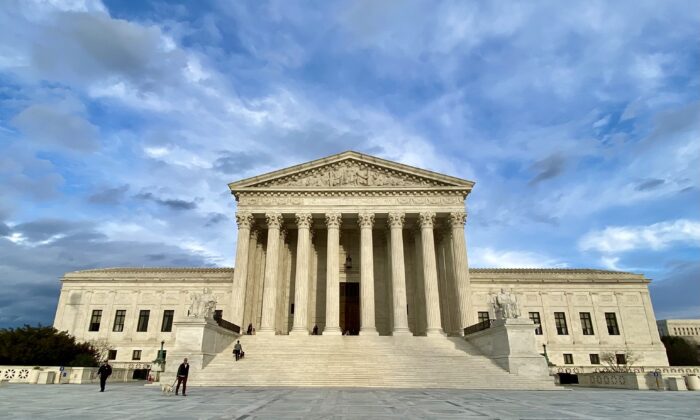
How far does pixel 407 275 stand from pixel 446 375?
53.5ft

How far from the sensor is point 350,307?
38.4 meters

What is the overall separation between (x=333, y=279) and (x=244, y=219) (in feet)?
28.6

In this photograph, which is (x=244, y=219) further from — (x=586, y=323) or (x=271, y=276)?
(x=586, y=323)

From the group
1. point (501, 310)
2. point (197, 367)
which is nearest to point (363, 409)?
point (197, 367)

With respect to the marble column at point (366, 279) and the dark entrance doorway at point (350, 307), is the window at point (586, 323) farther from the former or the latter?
the marble column at point (366, 279)

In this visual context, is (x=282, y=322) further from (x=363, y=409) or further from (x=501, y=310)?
(x=363, y=409)

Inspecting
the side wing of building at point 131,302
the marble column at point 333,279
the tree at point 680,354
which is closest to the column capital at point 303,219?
the marble column at point 333,279

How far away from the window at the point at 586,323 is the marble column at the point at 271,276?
3080 centimetres

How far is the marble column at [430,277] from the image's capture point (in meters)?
31.7

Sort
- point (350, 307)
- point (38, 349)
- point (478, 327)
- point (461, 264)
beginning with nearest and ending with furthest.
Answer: point (38, 349)
point (478, 327)
point (461, 264)
point (350, 307)

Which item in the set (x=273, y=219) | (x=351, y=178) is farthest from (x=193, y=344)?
(x=351, y=178)

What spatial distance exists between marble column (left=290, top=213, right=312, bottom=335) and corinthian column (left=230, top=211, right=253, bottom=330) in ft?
13.2

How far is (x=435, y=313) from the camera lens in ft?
105

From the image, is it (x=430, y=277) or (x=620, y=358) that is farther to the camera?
(x=620, y=358)
